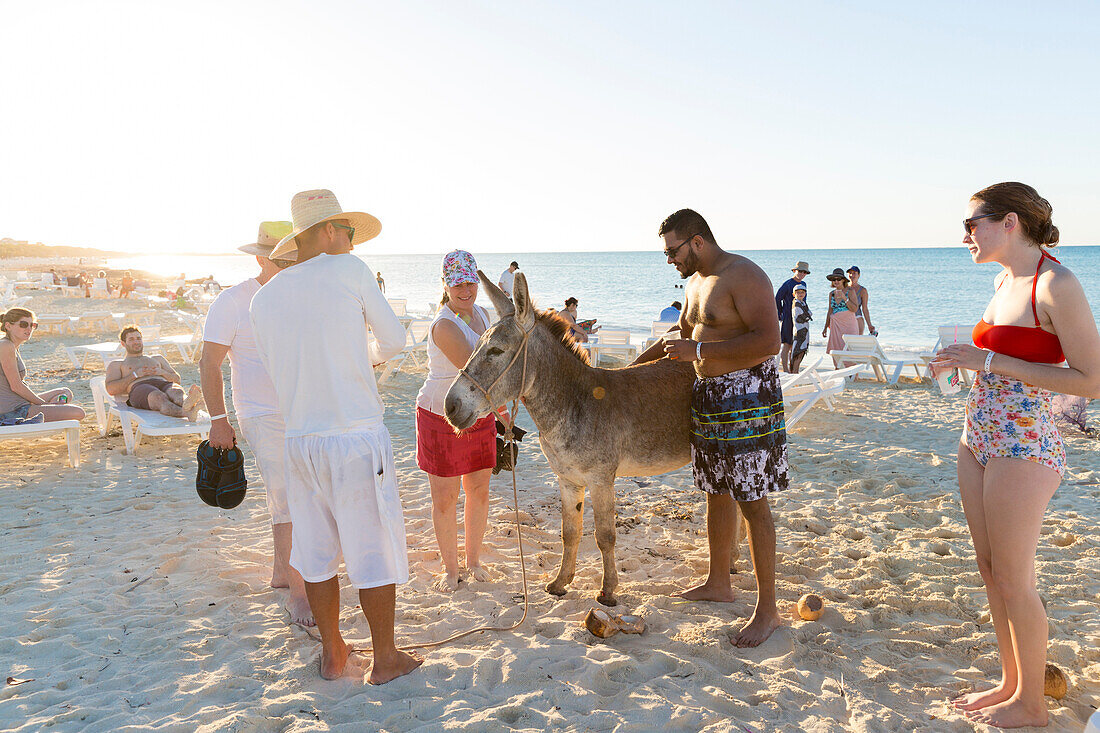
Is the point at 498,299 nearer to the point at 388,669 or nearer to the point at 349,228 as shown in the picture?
the point at 349,228

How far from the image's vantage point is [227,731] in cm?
312

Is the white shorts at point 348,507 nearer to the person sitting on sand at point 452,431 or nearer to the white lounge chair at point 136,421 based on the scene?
the person sitting on sand at point 452,431

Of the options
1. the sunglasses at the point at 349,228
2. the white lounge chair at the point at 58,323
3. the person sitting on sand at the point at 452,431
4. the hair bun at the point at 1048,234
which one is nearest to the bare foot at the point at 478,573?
the person sitting on sand at the point at 452,431

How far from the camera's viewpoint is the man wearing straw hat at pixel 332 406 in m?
3.21

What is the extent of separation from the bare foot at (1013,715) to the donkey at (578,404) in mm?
2160

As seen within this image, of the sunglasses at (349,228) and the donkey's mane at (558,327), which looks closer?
the sunglasses at (349,228)

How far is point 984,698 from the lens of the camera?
323 cm

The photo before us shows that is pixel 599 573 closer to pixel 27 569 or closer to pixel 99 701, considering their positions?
pixel 99 701

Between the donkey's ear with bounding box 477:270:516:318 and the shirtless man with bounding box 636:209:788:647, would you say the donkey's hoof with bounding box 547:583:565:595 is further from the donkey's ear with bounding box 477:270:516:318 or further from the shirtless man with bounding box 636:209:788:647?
the donkey's ear with bounding box 477:270:516:318

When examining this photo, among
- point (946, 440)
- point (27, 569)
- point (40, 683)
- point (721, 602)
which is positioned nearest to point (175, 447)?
point (27, 569)

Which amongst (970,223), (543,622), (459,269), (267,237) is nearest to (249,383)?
(267,237)

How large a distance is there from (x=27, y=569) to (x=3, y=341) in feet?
14.0

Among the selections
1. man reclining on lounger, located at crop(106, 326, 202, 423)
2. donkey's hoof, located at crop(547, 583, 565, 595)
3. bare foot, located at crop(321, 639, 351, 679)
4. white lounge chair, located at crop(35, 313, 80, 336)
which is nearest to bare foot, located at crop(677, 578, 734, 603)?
donkey's hoof, located at crop(547, 583, 565, 595)

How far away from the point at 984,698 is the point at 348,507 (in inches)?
136
